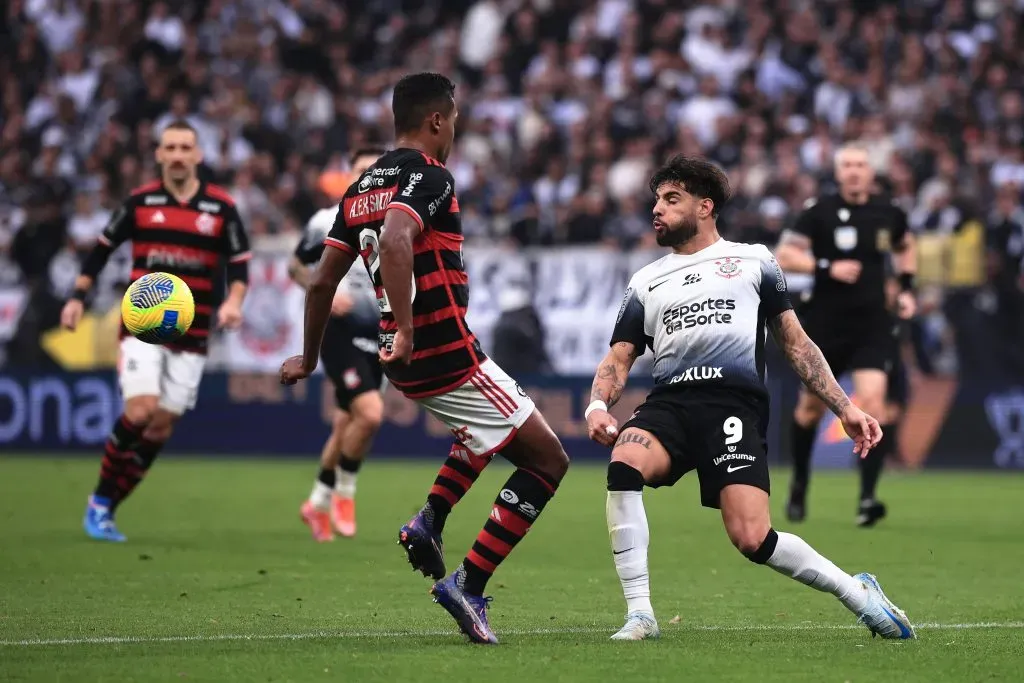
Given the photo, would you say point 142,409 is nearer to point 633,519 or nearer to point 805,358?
point 633,519

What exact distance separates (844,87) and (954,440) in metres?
6.38

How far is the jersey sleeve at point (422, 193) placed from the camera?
270 inches

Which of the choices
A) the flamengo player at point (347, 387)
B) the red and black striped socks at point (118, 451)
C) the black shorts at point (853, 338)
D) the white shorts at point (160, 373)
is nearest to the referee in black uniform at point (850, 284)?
the black shorts at point (853, 338)

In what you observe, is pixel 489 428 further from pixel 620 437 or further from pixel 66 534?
pixel 66 534

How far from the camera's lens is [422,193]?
6871 millimetres

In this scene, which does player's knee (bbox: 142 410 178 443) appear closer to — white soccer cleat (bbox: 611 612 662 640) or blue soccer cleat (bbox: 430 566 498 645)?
blue soccer cleat (bbox: 430 566 498 645)

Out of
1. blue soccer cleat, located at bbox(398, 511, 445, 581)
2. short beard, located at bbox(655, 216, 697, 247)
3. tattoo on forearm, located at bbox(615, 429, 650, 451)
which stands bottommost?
blue soccer cleat, located at bbox(398, 511, 445, 581)

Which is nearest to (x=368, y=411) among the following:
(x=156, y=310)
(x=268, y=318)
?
(x=156, y=310)

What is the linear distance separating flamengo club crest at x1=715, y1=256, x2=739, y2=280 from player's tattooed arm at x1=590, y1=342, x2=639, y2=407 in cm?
53

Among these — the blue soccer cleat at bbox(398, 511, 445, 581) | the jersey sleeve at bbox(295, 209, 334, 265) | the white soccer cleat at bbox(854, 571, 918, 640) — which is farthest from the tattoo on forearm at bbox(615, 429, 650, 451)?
the jersey sleeve at bbox(295, 209, 334, 265)

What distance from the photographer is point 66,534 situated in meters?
11.9

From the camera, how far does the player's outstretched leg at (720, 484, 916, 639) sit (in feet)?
22.7

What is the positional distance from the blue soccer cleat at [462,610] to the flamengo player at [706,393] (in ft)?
1.99

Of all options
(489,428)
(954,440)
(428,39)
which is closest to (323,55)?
(428,39)
